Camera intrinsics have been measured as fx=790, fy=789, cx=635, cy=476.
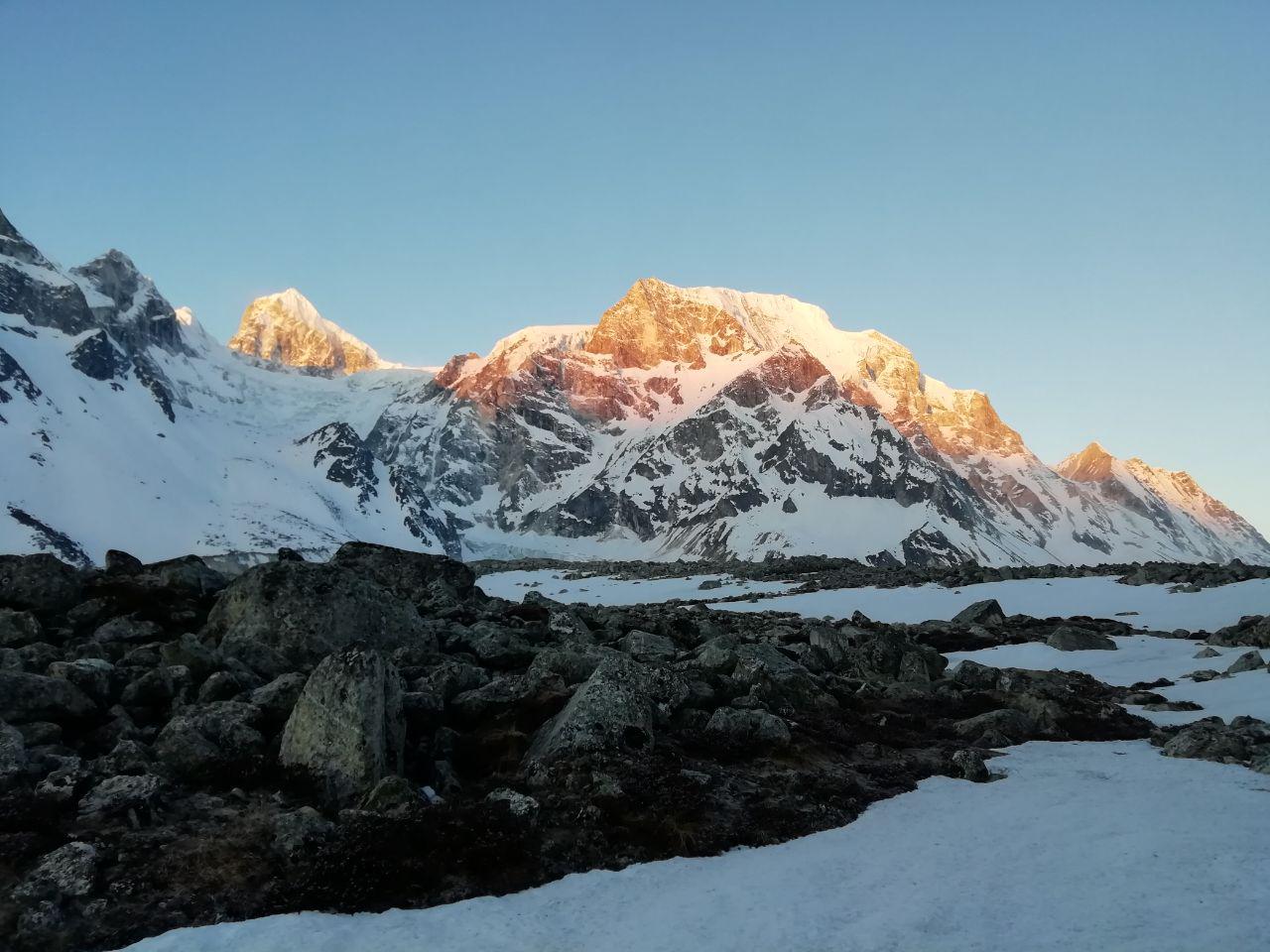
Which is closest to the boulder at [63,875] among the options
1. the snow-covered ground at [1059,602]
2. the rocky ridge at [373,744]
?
the rocky ridge at [373,744]

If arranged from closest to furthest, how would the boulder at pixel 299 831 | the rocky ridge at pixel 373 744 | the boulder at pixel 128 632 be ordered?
the rocky ridge at pixel 373 744 < the boulder at pixel 299 831 < the boulder at pixel 128 632

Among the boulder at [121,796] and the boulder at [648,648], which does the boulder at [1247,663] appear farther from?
the boulder at [121,796]

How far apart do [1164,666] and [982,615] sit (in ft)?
41.7

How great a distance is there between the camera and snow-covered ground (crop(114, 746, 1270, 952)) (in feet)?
28.3

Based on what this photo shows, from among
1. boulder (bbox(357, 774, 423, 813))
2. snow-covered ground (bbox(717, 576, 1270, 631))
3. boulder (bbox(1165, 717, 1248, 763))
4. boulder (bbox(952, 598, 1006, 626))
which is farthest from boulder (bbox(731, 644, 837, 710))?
snow-covered ground (bbox(717, 576, 1270, 631))

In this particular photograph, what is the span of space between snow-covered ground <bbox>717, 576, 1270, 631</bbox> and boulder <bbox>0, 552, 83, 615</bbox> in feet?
128

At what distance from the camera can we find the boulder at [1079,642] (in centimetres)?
3033

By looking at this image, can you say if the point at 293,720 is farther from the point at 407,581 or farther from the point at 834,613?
the point at 834,613

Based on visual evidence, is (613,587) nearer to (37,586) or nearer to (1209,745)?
(37,586)

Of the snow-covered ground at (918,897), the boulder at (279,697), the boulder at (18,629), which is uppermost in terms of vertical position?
the boulder at (18,629)

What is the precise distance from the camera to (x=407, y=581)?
30.8 metres

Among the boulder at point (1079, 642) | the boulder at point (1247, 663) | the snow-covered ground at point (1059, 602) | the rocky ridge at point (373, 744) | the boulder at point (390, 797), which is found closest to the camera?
the rocky ridge at point (373, 744)

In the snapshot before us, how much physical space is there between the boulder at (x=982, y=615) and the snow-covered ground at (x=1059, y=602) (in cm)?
497

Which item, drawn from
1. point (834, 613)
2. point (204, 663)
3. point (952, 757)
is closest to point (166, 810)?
point (204, 663)
